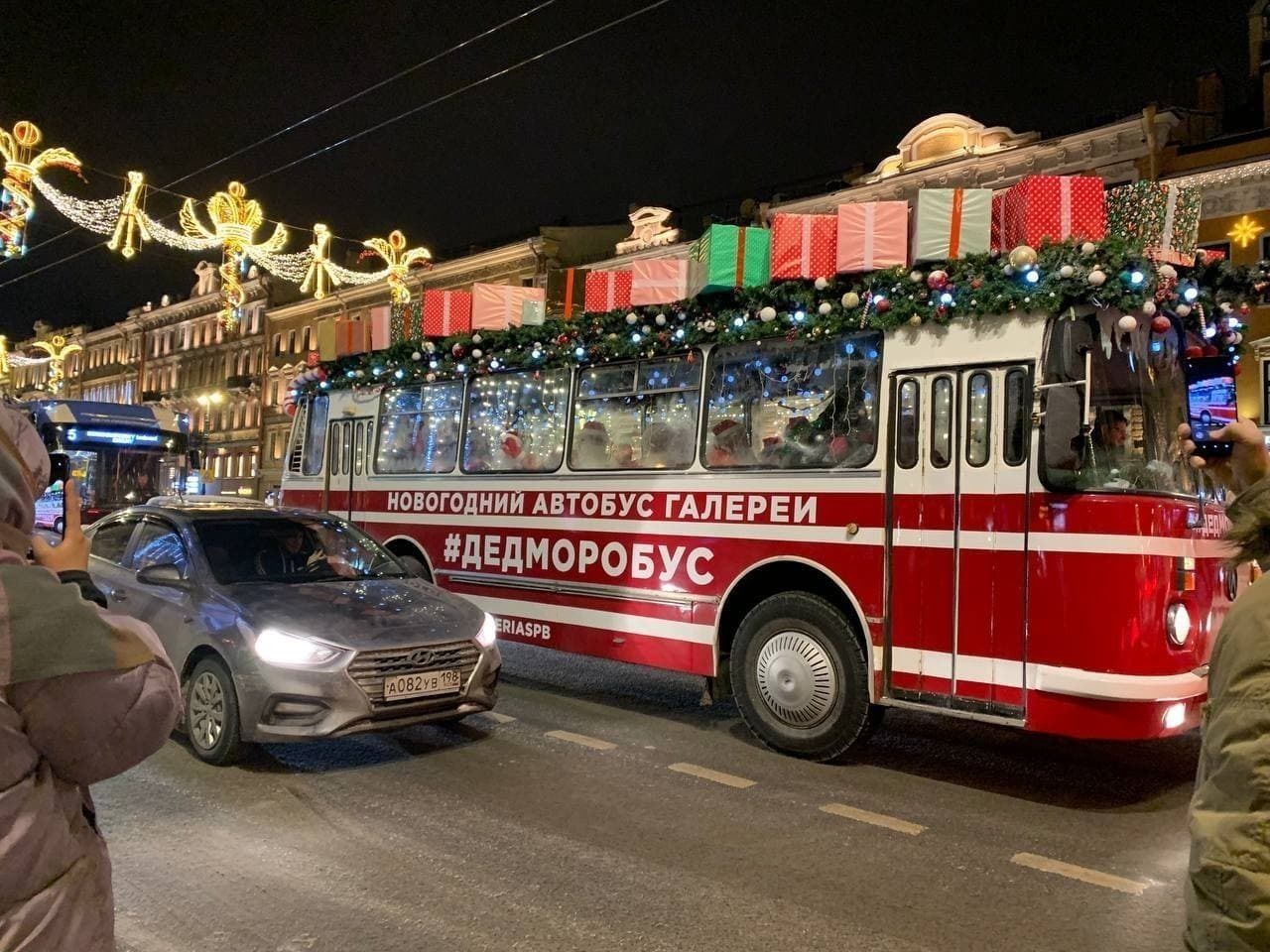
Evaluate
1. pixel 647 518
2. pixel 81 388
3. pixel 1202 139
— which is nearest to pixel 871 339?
pixel 647 518

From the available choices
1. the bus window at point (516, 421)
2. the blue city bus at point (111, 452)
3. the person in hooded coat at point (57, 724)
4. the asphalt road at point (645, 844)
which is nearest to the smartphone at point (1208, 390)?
the asphalt road at point (645, 844)

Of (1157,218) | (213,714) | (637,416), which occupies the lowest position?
(213,714)

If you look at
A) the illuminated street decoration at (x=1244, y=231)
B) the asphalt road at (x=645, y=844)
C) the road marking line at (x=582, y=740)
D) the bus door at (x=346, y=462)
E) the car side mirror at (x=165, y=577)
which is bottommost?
the asphalt road at (x=645, y=844)

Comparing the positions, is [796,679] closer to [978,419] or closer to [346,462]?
[978,419]

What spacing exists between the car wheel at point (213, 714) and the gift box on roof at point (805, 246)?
15.3ft

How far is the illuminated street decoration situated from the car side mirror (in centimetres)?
2268

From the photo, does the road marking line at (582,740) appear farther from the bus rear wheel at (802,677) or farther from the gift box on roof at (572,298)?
the gift box on roof at (572,298)

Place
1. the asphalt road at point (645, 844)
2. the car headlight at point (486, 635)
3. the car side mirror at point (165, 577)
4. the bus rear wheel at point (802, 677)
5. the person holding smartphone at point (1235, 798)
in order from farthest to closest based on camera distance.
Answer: the car headlight at point (486, 635) < the car side mirror at point (165, 577) < the bus rear wheel at point (802, 677) < the asphalt road at point (645, 844) < the person holding smartphone at point (1235, 798)

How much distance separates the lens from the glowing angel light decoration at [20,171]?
13.6m

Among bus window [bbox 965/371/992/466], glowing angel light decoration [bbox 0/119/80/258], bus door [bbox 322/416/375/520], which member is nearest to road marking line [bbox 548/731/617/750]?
bus window [bbox 965/371/992/466]

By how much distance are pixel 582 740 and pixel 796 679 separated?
1.60 meters

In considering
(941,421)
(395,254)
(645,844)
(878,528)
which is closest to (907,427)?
(941,421)

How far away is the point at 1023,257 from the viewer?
18.6 ft

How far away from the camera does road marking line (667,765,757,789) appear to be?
597cm
